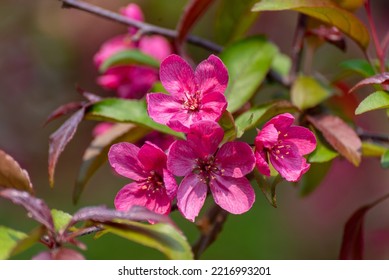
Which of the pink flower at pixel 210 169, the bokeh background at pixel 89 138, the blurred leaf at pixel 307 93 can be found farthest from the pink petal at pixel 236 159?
the bokeh background at pixel 89 138

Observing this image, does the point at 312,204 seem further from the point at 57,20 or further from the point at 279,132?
the point at 279,132

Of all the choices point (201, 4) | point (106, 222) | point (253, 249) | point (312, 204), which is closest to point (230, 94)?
point (201, 4)

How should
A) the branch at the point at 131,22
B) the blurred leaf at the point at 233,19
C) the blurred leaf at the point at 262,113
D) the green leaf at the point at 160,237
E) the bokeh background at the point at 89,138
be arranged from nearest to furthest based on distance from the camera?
1. the green leaf at the point at 160,237
2. the blurred leaf at the point at 262,113
3. the branch at the point at 131,22
4. the blurred leaf at the point at 233,19
5. the bokeh background at the point at 89,138

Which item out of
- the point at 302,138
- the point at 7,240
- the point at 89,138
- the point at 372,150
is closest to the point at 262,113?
the point at 302,138

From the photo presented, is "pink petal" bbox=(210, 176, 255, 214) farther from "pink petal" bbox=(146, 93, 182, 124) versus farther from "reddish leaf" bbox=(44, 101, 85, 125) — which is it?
"reddish leaf" bbox=(44, 101, 85, 125)

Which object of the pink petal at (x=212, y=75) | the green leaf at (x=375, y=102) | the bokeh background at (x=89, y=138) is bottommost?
the bokeh background at (x=89, y=138)

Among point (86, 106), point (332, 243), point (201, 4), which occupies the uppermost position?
point (201, 4)

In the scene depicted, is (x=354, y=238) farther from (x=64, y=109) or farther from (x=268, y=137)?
(x=64, y=109)

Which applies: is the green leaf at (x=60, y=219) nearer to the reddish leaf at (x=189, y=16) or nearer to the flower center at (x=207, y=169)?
the flower center at (x=207, y=169)
